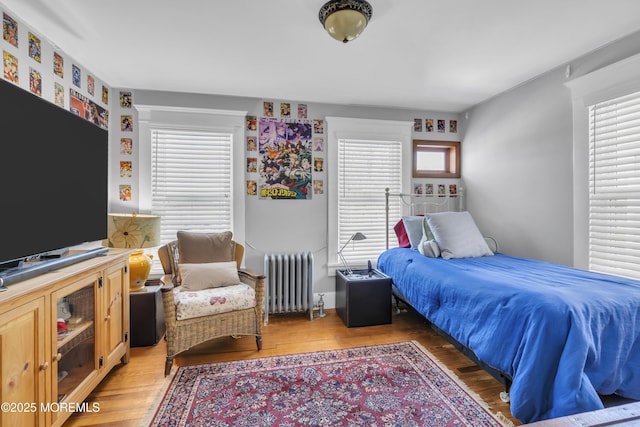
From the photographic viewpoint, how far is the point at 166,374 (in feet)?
6.81

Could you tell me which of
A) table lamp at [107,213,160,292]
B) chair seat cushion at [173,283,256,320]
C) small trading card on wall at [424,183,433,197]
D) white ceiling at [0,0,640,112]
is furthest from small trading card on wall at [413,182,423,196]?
table lamp at [107,213,160,292]

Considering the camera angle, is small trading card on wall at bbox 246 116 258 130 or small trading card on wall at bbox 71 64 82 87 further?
small trading card on wall at bbox 246 116 258 130

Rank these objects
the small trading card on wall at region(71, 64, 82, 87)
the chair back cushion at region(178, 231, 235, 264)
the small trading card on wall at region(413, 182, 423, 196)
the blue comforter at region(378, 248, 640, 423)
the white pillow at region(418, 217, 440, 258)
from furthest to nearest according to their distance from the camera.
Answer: the small trading card on wall at region(413, 182, 423, 196)
the white pillow at region(418, 217, 440, 258)
the chair back cushion at region(178, 231, 235, 264)
the small trading card on wall at region(71, 64, 82, 87)
the blue comforter at region(378, 248, 640, 423)

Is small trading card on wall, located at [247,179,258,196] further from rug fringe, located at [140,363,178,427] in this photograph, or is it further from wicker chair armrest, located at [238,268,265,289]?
rug fringe, located at [140,363,178,427]

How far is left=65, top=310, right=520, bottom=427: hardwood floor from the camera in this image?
1.74 meters

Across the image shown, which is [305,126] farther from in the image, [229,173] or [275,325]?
[275,325]

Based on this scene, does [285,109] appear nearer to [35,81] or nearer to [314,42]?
[314,42]

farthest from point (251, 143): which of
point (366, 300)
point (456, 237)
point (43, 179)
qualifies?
point (456, 237)

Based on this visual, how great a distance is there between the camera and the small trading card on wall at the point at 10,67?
5.83ft

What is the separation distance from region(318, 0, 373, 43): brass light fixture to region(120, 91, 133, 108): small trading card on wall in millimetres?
2304

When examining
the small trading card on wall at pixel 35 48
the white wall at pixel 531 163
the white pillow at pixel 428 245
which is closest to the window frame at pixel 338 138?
the white pillow at pixel 428 245

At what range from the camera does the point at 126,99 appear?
300 centimetres

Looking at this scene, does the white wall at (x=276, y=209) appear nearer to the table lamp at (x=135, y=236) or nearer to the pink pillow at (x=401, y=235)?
the table lamp at (x=135, y=236)

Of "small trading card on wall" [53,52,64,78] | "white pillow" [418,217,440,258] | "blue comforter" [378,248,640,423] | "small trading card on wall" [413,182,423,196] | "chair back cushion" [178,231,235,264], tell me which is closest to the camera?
"blue comforter" [378,248,640,423]
